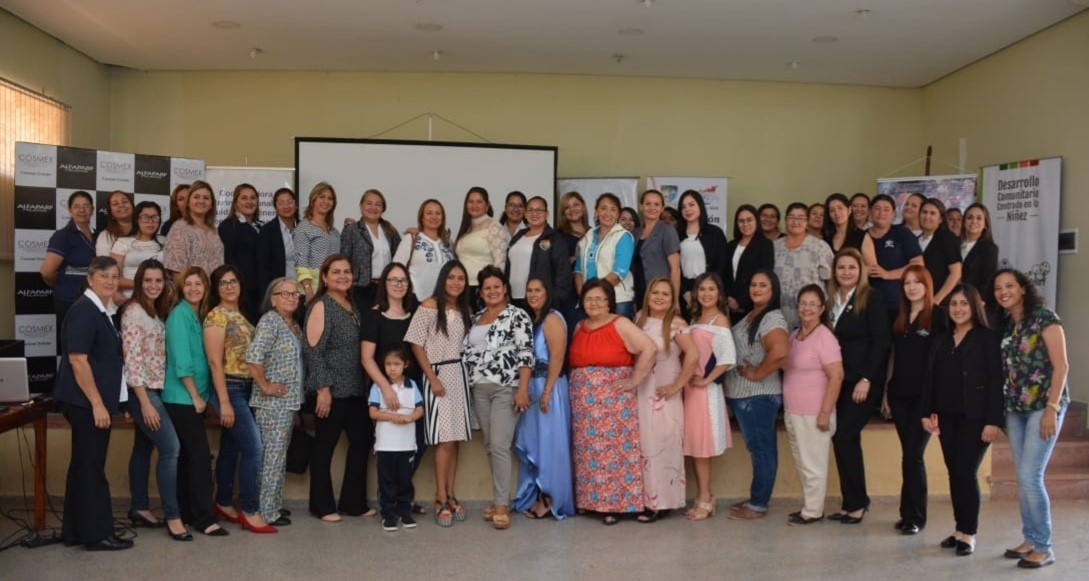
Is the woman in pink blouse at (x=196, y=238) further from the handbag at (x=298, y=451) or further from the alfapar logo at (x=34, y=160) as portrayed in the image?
the alfapar logo at (x=34, y=160)

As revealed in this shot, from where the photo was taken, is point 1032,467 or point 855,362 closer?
point 1032,467

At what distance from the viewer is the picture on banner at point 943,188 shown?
817 cm

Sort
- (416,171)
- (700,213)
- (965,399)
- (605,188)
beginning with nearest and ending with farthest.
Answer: (965,399)
(700,213)
(416,171)
(605,188)

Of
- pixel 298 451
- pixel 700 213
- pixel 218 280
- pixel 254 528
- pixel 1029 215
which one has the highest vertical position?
pixel 1029 215

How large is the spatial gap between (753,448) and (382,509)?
2229 millimetres

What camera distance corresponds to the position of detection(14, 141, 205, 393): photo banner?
7070 mm

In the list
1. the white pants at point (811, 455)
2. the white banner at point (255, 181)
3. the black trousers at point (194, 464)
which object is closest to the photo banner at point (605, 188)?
the white banner at point (255, 181)

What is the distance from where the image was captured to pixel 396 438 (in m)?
5.03

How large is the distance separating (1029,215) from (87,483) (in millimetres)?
7434

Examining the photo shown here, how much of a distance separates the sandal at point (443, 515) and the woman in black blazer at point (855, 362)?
2.31 m

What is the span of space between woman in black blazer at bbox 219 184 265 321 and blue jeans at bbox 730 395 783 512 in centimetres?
336

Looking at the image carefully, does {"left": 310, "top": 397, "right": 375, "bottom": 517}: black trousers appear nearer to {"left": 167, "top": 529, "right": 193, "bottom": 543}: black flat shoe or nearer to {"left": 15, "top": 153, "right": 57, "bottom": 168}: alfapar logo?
{"left": 167, "top": 529, "right": 193, "bottom": 543}: black flat shoe

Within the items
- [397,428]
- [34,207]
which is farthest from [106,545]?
[34,207]

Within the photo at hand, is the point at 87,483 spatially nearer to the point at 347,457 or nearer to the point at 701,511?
the point at 347,457
